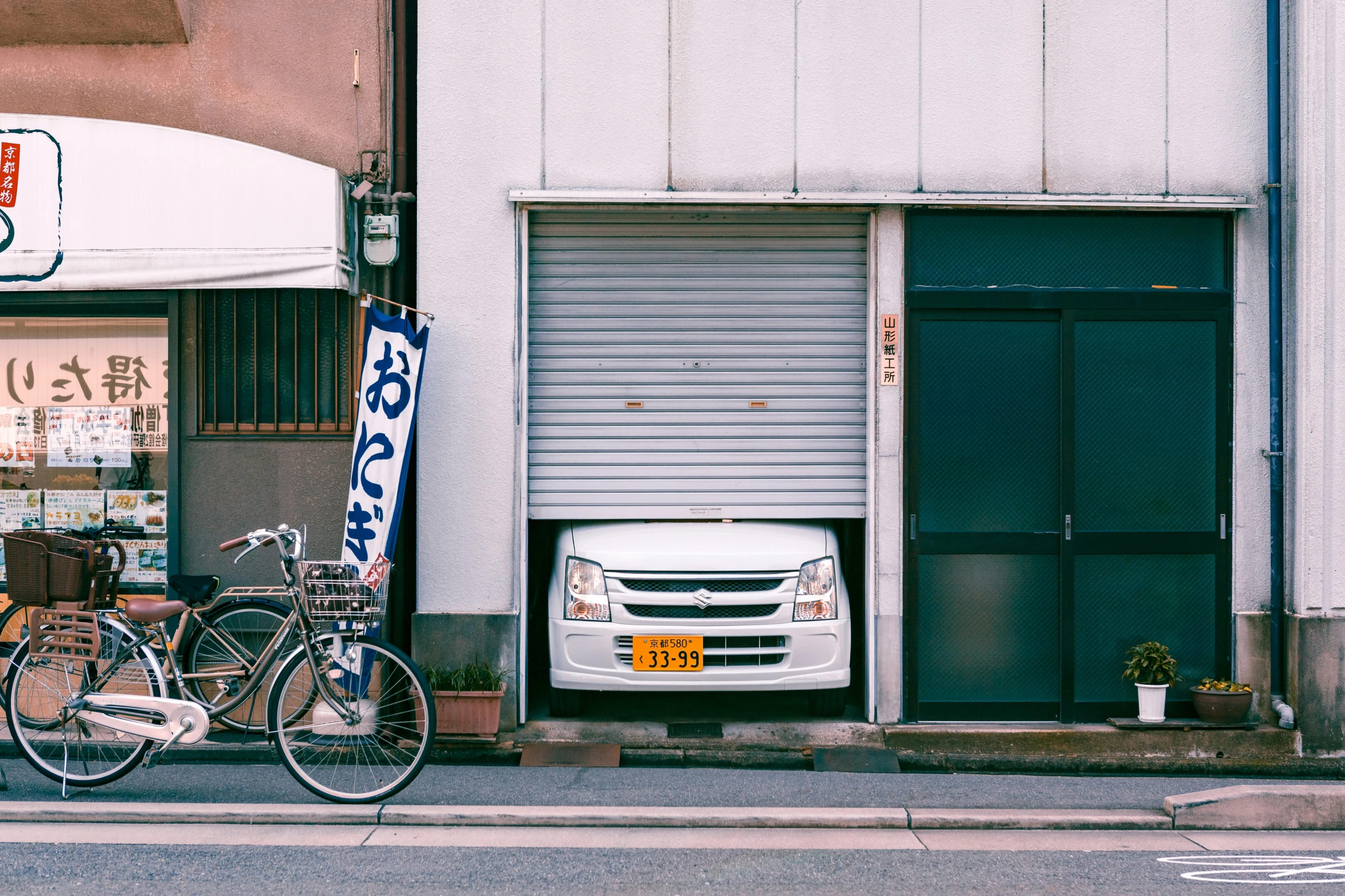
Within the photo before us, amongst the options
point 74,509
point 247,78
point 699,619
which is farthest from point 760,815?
point 247,78

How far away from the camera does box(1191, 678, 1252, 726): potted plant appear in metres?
6.93

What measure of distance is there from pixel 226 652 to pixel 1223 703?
643 centimetres

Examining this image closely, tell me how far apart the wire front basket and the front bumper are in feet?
5.55

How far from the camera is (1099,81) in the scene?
7266 millimetres

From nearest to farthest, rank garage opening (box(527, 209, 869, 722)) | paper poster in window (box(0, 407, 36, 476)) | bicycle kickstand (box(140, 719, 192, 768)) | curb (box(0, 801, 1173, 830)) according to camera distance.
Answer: curb (box(0, 801, 1173, 830)) → bicycle kickstand (box(140, 719, 192, 768)) → garage opening (box(527, 209, 869, 722)) → paper poster in window (box(0, 407, 36, 476))

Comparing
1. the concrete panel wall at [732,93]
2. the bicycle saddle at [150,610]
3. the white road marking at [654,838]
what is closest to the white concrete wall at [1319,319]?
the white road marking at [654,838]

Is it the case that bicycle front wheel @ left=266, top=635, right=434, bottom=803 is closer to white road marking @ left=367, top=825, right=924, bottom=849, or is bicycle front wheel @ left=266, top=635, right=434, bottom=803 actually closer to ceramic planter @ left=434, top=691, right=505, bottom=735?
white road marking @ left=367, top=825, right=924, bottom=849

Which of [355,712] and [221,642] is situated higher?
[221,642]

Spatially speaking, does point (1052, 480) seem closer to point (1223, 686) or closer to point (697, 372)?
point (1223, 686)

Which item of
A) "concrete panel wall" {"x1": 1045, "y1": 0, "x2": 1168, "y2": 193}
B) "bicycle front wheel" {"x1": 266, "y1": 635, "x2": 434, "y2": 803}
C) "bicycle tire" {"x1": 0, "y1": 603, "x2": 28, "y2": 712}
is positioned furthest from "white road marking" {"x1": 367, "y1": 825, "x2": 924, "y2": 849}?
"concrete panel wall" {"x1": 1045, "y1": 0, "x2": 1168, "y2": 193}

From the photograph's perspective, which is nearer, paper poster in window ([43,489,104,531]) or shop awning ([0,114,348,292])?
shop awning ([0,114,348,292])

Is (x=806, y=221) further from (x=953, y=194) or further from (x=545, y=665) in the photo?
(x=545, y=665)

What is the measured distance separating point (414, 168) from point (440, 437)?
1.97 metres

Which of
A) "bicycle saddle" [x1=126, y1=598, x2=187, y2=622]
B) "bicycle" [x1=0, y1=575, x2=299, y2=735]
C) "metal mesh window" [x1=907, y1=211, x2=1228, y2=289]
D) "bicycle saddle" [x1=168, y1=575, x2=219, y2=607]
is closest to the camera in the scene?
"bicycle saddle" [x1=126, y1=598, x2=187, y2=622]
